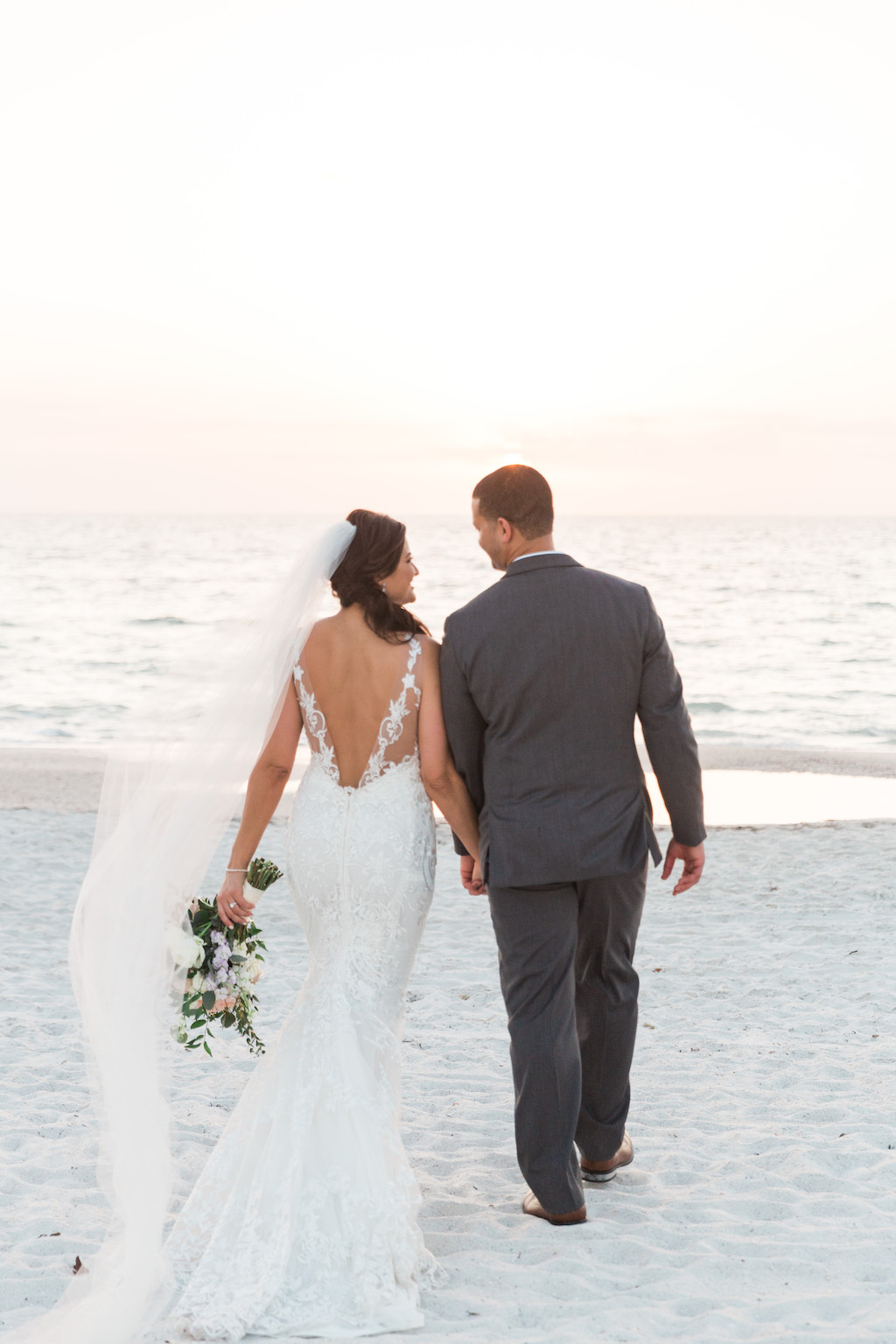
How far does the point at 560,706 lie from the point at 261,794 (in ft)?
2.93

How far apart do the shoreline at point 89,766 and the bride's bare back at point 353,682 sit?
833 cm

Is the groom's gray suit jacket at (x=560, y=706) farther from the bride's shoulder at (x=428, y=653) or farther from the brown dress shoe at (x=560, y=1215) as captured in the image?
the brown dress shoe at (x=560, y=1215)

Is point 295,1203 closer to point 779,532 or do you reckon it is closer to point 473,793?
point 473,793

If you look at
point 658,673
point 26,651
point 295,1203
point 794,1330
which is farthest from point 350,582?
point 26,651

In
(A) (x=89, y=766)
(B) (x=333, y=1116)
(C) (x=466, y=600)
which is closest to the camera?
(B) (x=333, y=1116)

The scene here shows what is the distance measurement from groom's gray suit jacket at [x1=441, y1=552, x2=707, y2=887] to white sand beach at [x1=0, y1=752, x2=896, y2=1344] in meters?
1.09

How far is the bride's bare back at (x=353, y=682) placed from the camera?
346 centimetres

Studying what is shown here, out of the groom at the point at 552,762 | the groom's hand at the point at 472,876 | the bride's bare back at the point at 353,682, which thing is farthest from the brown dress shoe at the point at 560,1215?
the bride's bare back at the point at 353,682

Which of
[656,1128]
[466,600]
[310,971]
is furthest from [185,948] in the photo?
[466,600]

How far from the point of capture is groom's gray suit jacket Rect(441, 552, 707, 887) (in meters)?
3.45

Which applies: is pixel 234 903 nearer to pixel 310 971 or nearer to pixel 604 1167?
pixel 310 971

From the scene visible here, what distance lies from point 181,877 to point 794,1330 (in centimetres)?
192

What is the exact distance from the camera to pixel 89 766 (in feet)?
47.4

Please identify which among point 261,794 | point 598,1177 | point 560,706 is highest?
point 560,706
